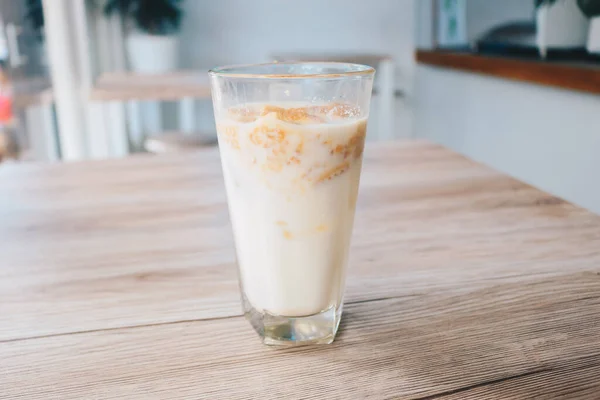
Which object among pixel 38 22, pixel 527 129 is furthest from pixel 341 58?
pixel 38 22

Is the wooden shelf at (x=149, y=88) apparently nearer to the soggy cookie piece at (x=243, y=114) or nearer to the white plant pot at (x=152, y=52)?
the white plant pot at (x=152, y=52)

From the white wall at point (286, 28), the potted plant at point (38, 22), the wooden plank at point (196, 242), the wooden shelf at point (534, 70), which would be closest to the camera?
the wooden plank at point (196, 242)

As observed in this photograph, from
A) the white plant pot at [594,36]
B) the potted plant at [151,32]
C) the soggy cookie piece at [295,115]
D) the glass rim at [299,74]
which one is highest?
the potted plant at [151,32]

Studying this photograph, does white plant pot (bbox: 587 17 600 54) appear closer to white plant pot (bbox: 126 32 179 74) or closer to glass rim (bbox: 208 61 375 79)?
glass rim (bbox: 208 61 375 79)

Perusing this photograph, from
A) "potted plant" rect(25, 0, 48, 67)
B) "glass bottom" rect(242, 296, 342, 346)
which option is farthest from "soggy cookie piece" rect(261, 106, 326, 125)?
"potted plant" rect(25, 0, 48, 67)

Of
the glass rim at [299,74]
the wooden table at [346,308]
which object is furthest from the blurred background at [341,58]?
the glass rim at [299,74]
